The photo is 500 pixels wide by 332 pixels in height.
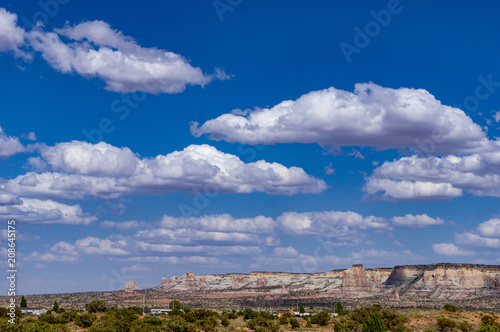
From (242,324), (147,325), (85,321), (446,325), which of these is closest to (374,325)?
(446,325)

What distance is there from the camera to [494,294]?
195750 millimetres

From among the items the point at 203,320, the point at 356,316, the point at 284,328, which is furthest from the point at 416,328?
the point at 203,320

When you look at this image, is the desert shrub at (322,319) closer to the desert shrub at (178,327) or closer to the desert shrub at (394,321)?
the desert shrub at (394,321)

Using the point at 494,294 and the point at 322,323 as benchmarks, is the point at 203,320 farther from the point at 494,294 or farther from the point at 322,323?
the point at 494,294

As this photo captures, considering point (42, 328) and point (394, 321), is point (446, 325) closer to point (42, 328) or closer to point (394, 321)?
point (394, 321)

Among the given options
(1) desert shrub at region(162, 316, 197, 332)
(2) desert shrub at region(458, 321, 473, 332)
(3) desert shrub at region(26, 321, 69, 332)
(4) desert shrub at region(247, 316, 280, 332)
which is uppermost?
(3) desert shrub at region(26, 321, 69, 332)

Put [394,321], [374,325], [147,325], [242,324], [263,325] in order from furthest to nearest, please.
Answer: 1. [242,324]
2. [394,321]
3. [263,325]
4. [147,325]
5. [374,325]

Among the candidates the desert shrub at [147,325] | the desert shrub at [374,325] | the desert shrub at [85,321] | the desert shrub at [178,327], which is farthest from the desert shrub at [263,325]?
the desert shrub at [85,321]

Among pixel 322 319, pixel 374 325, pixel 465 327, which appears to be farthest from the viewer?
pixel 322 319

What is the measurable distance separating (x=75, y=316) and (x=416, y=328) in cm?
3865

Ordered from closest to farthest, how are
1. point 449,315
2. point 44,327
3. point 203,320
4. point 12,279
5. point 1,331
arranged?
point 12,279 < point 1,331 < point 44,327 < point 203,320 < point 449,315

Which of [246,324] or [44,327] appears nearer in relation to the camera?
[44,327]

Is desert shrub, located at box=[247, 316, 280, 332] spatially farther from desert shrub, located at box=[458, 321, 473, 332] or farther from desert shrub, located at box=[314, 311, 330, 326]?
desert shrub, located at box=[458, 321, 473, 332]

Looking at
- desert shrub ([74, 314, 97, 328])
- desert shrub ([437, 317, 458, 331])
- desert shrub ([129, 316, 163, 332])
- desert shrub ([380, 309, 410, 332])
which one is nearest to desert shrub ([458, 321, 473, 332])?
desert shrub ([437, 317, 458, 331])
